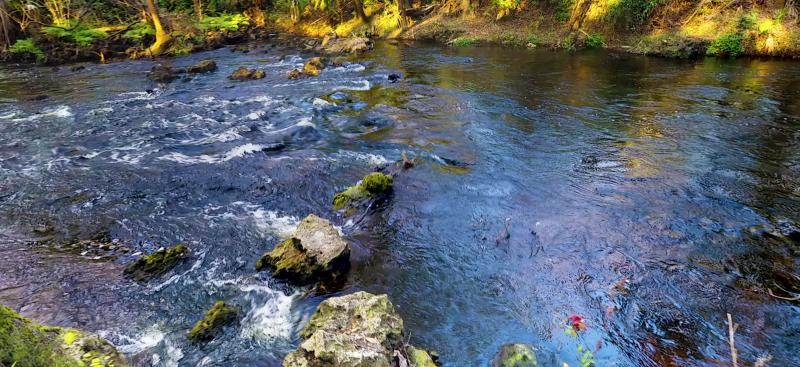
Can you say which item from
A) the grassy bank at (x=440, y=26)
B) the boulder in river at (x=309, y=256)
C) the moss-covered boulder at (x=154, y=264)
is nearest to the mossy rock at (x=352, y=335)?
the boulder in river at (x=309, y=256)

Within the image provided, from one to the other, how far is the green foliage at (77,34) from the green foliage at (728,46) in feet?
92.0

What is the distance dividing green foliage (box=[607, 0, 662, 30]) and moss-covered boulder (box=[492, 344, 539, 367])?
2009 centimetres

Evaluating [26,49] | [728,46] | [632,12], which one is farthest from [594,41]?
[26,49]

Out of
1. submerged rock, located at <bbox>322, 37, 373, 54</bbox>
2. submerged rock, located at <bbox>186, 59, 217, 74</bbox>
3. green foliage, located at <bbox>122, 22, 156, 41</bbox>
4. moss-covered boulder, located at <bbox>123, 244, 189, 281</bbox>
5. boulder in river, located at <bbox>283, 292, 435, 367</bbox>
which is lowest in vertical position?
moss-covered boulder, located at <bbox>123, 244, 189, 281</bbox>

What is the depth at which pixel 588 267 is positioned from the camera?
575 cm

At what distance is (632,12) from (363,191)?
60.4 feet

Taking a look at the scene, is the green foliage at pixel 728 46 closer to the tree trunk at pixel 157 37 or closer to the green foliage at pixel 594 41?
the green foliage at pixel 594 41

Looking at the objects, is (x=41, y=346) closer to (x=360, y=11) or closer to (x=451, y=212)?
(x=451, y=212)

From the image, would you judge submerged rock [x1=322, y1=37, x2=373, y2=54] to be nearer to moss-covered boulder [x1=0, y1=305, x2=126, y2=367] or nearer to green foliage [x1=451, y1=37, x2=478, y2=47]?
green foliage [x1=451, y1=37, x2=478, y2=47]

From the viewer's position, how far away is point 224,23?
2856cm

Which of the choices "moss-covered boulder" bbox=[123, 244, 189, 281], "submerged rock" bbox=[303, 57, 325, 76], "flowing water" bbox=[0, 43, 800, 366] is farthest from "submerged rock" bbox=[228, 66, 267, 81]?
"moss-covered boulder" bbox=[123, 244, 189, 281]

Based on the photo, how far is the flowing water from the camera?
484 cm

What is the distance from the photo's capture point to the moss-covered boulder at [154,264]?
580 cm

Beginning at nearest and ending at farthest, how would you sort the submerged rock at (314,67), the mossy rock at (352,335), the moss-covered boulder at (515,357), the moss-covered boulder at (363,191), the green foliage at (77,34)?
the mossy rock at (352,335) → the moss-covered boulder at (515,357) → the moss-covered boulder at (363,191) → the submerged rock at (314,67) → the green foliage at (77,34)
